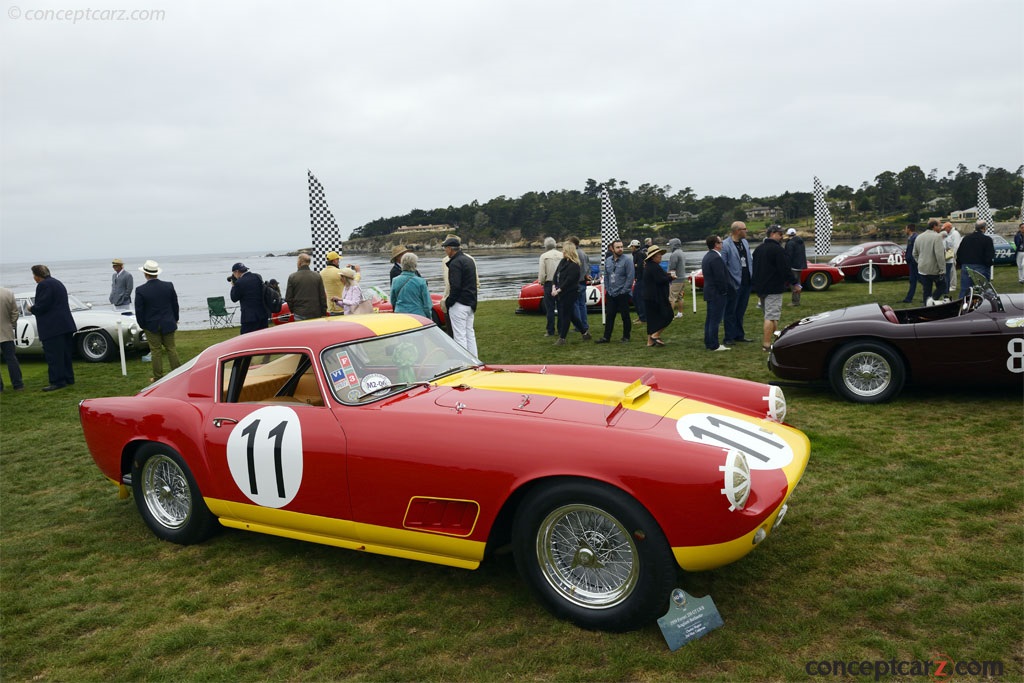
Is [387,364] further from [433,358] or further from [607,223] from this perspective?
[607,223]

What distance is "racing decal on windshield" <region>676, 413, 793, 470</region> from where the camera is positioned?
3.44 m

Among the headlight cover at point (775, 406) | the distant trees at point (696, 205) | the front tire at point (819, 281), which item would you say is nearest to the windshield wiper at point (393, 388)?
the headlight cover at point (775, 406)

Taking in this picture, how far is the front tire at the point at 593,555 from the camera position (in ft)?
10.0

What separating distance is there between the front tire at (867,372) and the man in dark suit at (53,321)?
10490 millimetres

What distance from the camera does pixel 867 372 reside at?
677cm

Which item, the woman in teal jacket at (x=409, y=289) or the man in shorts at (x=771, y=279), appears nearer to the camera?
the woman in teal jacket at (x=409, y=289)

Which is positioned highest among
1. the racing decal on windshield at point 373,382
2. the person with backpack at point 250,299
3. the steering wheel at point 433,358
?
the person with backpack at point 250,299

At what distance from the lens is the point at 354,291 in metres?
10.3

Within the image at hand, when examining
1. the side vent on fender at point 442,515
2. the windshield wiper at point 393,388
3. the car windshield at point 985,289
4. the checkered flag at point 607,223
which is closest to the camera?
the side vent on fender at point 442,515

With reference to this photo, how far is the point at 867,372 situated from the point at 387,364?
16.6 feet

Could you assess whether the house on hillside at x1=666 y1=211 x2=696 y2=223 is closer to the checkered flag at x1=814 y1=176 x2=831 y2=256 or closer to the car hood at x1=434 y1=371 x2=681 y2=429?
the checkered flag at x1=814 y1=176 x2=831 y2=256

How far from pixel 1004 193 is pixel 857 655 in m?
91.0

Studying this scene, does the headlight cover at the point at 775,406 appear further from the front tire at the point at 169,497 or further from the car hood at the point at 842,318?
the front tire at the point at 169,497

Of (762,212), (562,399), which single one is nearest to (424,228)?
(762,212)
